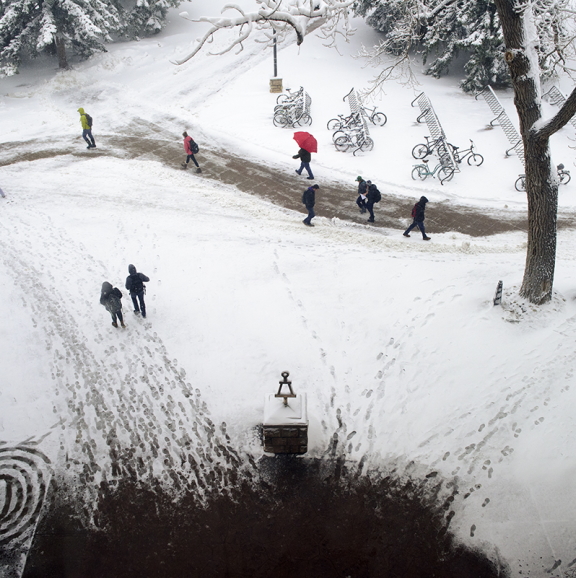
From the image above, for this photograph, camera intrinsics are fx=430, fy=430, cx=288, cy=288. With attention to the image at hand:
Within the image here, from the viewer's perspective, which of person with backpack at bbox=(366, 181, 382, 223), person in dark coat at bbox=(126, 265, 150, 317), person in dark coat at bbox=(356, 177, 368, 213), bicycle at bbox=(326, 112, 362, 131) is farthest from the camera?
bicycle at bbox=(326, 112, 362, 131)

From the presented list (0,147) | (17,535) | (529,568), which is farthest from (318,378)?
(0,147)

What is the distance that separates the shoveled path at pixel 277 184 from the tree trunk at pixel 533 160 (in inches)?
168

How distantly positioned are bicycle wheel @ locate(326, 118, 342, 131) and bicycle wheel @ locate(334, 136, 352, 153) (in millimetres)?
648

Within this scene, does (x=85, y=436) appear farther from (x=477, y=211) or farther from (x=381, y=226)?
(x=477, y=211)

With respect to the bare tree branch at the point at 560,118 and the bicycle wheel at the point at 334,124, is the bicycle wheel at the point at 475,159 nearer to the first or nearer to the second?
the bicycle wheel at the point at 334,124

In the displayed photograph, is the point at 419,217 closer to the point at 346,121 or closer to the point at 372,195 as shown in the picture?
the point at 372,195

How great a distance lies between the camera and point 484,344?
755 centimetres

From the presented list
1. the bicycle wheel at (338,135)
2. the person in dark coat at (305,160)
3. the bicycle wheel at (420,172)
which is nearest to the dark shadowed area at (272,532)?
the person in dark coat at (305,160)

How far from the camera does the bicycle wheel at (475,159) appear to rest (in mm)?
15195

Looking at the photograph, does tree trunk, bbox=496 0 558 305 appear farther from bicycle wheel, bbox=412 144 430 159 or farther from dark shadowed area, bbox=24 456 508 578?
bicycle wheel, bbox=412 144 430 159

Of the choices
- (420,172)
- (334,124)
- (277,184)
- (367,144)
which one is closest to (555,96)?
(420,172)

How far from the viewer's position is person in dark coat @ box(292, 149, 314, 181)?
13812 mm

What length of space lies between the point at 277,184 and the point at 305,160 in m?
Result: 1.19

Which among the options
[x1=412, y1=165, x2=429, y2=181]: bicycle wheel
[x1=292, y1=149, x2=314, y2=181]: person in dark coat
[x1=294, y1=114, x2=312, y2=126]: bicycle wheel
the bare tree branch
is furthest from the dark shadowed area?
[x1=294, y1=114, x2=312, y2=126]: bicycle wheel
